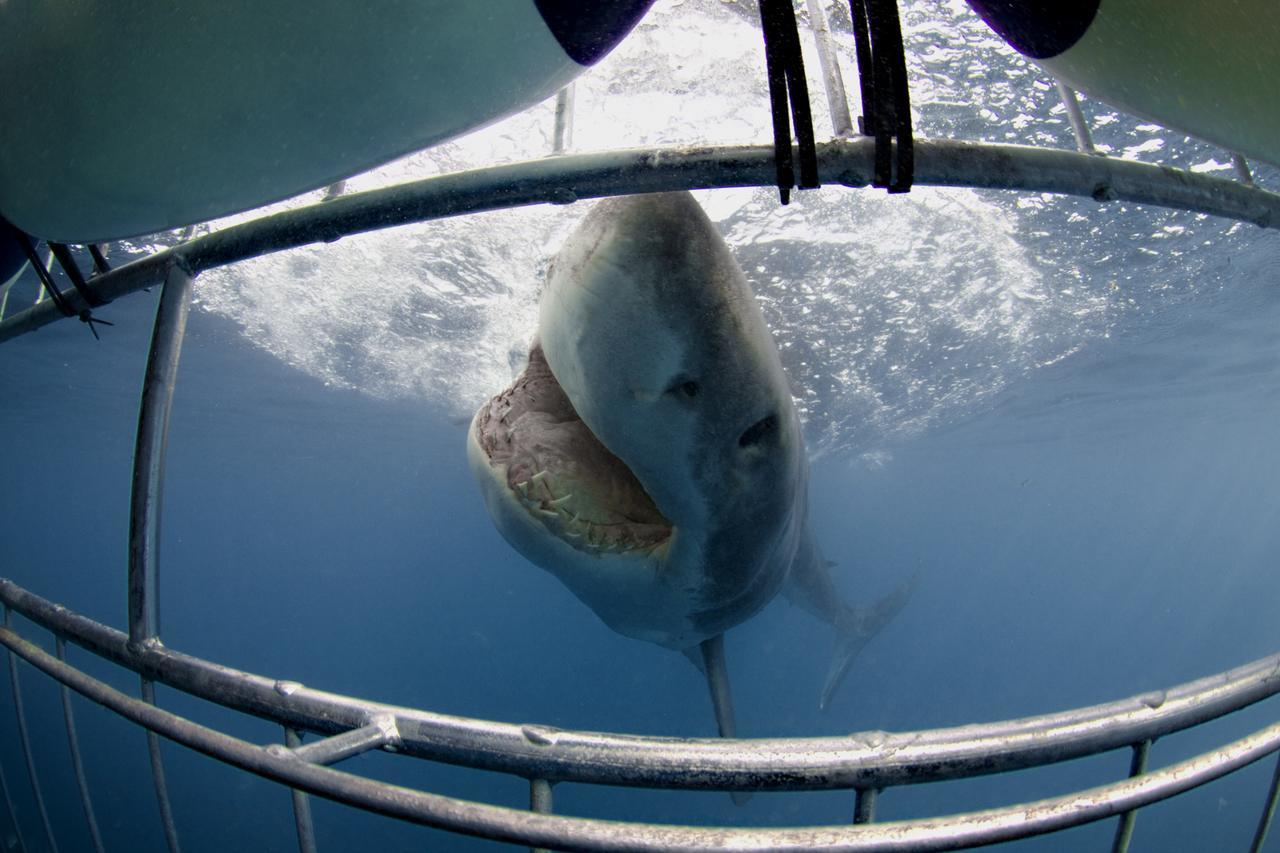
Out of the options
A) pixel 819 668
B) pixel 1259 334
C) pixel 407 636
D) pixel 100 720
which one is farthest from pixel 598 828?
pixel 407 636

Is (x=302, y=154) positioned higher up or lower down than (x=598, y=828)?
higher up

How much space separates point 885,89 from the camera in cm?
99

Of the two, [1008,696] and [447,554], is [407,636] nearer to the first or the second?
[447,554]

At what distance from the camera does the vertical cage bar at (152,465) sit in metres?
1.38

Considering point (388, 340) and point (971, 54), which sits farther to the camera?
point (388, 340)

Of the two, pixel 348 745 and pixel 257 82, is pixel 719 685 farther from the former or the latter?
pixel 257 82

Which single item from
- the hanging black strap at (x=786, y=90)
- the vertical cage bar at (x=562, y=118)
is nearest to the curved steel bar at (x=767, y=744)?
the hanging black strap at (x=786, y=90)

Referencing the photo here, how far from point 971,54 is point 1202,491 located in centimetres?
7119

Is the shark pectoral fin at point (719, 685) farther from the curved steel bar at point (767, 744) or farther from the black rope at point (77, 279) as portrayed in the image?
the black rope at point (77, 279)

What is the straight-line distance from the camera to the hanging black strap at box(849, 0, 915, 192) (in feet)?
3.06

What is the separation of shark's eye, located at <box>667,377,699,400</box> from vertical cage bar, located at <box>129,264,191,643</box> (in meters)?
1.07

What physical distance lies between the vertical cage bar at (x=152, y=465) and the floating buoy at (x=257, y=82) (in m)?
0.26

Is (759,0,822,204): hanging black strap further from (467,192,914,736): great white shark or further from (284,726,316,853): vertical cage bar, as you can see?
(284,726,316,853): vertical cage bar

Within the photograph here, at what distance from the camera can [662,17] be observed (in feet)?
16.1
